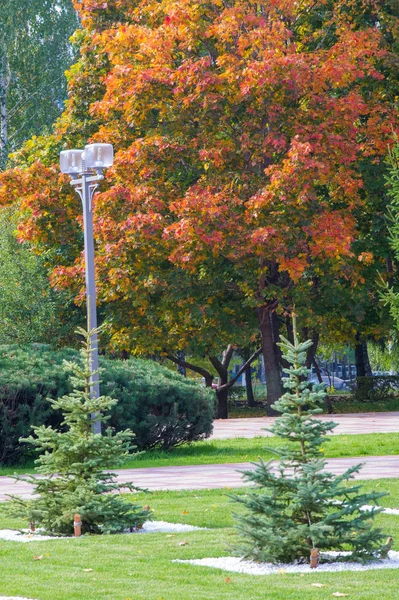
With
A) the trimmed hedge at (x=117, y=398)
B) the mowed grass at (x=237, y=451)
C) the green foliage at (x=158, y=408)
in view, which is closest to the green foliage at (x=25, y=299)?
the trimmed hedge at (x=117, y=398)

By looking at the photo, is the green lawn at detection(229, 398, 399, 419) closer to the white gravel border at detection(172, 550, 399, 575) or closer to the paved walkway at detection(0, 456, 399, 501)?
the paved walkway at detection(0, 456, 399, 501)

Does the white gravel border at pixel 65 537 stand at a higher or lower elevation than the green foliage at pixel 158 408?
lower

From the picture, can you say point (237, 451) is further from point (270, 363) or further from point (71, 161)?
point (270, 363)

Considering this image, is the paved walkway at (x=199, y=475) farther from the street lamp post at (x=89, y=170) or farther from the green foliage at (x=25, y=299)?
the green foliage at (x=25, y=299)

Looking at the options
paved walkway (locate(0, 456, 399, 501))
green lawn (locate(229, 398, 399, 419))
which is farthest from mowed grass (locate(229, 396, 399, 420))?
paved walkway (locate(0, 456, 399, 501))

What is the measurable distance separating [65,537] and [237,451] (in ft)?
28.1

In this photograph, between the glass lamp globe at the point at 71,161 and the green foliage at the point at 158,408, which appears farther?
the green foliage at the point at 158,408

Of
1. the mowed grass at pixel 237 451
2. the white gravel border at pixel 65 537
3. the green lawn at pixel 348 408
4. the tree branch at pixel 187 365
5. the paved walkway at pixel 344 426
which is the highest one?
the tree branch at pixel 187 365

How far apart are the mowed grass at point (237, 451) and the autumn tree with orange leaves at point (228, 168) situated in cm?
584

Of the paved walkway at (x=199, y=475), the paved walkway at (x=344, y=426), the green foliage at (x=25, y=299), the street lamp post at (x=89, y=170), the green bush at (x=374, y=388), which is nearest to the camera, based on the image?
the paved walkway at (x=199, y=475)

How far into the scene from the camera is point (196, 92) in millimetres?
25266

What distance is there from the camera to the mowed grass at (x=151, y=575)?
22.4 feet

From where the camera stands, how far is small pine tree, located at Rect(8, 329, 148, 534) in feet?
31.7

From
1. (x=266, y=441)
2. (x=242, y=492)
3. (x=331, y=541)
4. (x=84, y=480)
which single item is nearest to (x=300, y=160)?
(x=266, y=441)
